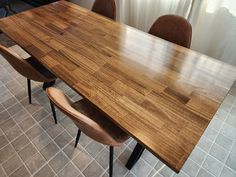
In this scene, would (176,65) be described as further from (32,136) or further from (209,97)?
(32,136)

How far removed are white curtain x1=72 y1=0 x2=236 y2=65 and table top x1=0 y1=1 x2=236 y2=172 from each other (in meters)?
0.90

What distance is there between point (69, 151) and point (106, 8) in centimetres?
142

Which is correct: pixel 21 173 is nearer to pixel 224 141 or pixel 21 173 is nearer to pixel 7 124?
pixel 7 124

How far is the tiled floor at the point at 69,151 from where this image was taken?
137 centimetres

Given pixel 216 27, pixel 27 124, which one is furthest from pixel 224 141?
pixel 27 124

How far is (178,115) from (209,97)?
0.74 feet

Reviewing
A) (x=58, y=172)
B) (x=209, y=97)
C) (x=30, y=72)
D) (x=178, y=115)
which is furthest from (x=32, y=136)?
(x=209, y=97)

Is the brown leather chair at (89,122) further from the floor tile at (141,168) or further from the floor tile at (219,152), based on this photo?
→ the floor tile at (219,152)

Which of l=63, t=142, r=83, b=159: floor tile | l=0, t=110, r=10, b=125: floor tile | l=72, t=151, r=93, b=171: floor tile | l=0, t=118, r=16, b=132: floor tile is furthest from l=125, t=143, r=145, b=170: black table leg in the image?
l=0, t=110, r=10, b=125: floor tile

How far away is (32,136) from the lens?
62.1 inches

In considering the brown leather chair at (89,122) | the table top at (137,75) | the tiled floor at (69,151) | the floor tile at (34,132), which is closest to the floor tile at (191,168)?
the tiled floor at (69,151)

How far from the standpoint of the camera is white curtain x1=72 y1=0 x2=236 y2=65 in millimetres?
1820

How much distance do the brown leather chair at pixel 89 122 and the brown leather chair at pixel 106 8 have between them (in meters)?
1.05

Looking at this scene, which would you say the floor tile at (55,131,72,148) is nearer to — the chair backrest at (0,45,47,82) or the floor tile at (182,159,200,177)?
the chair backrest at (0,45,47,82)
